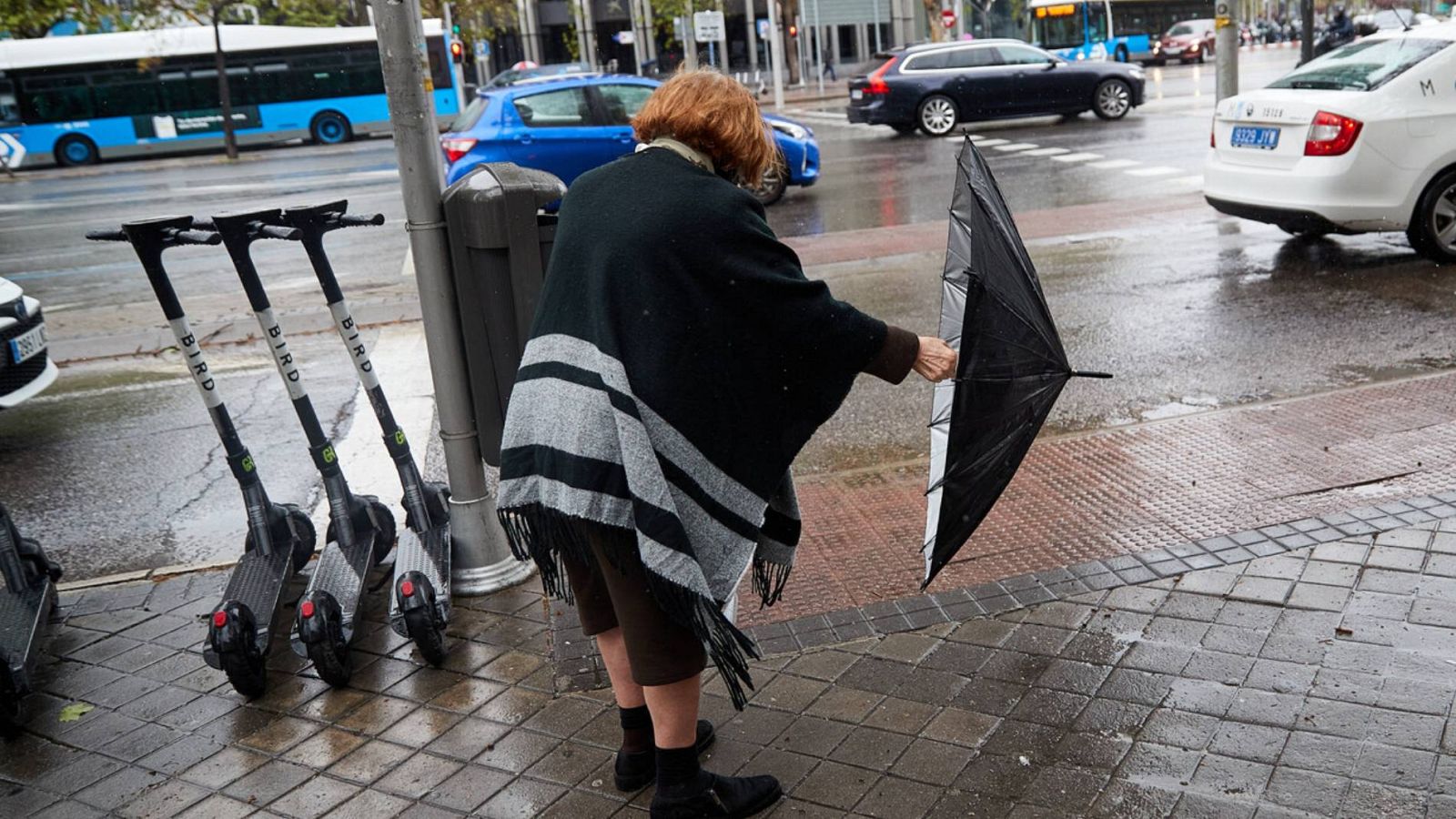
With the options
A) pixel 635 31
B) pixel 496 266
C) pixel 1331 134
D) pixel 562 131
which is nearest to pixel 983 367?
pixel 496 266

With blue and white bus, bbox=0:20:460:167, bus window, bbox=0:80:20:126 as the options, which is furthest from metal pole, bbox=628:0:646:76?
bus window, bbox=0:80:20:126

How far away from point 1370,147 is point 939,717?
6847 millimetres

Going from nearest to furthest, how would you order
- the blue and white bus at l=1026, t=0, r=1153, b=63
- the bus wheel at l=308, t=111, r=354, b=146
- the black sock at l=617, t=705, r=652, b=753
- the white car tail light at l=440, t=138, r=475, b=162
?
the black sock at l=617, t=705, r=652, b=753 → the white car tail light at l=440, t=138, r=475, b=162 → the bus wheel at l=308, t=111, r=354, b=146 → the blue and white bus at l=1026, t=0, r=1153, b=63

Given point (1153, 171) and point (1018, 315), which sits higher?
point (1018, 315)

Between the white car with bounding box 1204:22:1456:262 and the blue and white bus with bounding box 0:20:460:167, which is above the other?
the blue and white bus with bounding box 0:20:460:167

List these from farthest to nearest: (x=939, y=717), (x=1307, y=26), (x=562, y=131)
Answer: (x=1307, y=26) < (x=562, y=131) < (x=939, y=717)

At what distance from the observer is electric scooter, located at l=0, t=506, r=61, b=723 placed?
382cm

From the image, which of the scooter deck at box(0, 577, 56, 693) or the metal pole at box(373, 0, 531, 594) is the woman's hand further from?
the scooter deck at box(0, 577, 56, 693)

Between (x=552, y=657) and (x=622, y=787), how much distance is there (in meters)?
0.81

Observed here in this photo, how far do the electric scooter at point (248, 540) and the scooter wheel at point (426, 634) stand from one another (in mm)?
476

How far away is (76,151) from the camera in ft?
102

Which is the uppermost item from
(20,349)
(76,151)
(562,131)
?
(562,131)

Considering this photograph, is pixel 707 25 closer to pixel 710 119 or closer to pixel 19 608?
pixel 19 608

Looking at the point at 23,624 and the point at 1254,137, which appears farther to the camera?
the point at 1254,137
